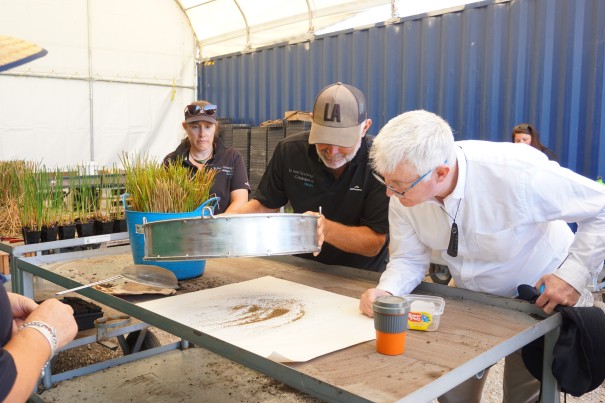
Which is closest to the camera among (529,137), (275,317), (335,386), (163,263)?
(335,386)

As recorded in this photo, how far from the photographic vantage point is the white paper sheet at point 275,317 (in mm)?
1304

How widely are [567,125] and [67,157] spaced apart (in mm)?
6405

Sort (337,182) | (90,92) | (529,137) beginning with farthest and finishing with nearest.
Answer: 1. (90,92)
2. (529,137)
3. (337,182)

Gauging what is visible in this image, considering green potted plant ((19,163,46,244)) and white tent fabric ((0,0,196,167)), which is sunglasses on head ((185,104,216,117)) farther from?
white tent fabric ((0,0,196,167))

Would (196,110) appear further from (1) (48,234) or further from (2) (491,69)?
(2) (491,69)

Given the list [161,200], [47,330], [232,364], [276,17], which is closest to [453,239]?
[161,200]

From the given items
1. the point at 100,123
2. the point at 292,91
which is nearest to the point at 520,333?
the point at 292,91

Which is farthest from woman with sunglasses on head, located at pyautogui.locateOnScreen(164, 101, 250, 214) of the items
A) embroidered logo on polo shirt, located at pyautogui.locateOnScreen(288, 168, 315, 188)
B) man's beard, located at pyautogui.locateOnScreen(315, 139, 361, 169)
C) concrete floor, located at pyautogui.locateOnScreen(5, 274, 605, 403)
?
man's beard, located at pyautogui.locateOnScreen(315, 139, 361, 169)

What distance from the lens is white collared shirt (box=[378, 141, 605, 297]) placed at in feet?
5.41

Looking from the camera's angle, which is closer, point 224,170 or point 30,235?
point 30,235

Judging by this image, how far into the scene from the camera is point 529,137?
14.2ft

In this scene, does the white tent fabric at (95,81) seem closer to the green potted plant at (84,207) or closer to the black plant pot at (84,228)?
the green potted plant at (84,207)

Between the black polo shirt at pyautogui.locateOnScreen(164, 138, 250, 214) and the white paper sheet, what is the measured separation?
165cm

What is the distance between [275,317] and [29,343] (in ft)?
2.05
